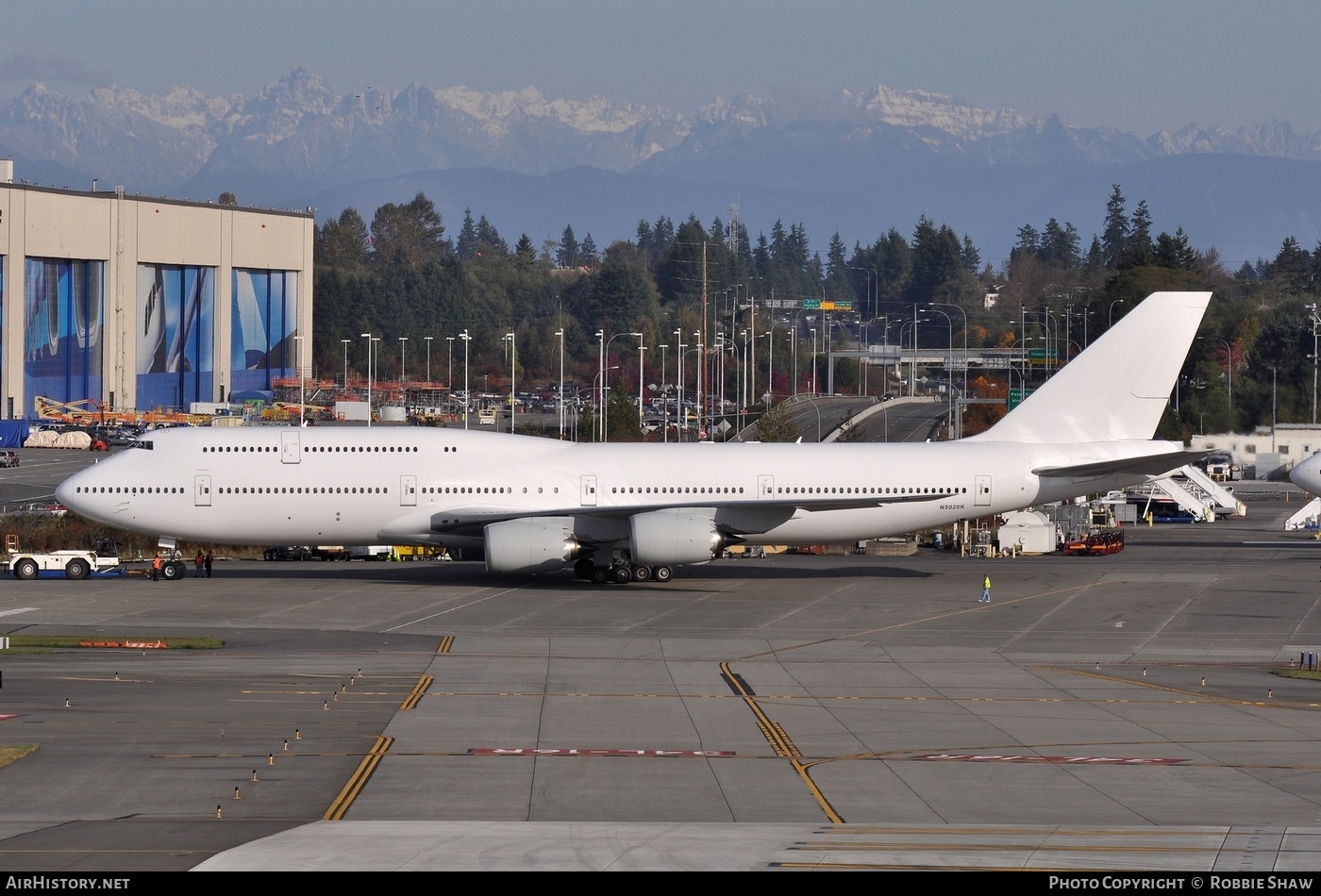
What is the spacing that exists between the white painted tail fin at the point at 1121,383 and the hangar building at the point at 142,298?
94.6 m

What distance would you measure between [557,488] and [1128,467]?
712 inches

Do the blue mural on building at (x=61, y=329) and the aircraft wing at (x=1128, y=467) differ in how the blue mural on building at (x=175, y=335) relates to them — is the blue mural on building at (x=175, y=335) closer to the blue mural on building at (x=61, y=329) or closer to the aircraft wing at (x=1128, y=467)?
the blue mural on building at (x=61, y=329)

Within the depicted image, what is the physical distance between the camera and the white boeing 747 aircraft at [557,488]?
153 ft

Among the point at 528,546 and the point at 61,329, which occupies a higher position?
the point at 61,329

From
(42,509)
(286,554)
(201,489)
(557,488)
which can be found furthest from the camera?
(42,509)

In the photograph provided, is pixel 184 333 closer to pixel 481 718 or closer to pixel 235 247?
pixel 235 247

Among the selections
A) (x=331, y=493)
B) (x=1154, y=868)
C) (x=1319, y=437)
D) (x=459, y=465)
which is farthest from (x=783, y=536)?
(x=1319, y=437)

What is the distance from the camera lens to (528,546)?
1770 inches

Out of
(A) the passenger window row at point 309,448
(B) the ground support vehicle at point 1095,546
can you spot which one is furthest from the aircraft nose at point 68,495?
(B) the ground support vehicle at point 1095,546

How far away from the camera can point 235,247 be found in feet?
463

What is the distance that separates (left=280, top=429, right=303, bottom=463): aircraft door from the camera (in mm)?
46906

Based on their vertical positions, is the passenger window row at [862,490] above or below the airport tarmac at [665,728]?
above

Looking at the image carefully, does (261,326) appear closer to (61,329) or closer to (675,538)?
(61,329)

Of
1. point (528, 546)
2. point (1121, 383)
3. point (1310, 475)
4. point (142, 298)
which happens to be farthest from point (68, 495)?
point (142, 298)
